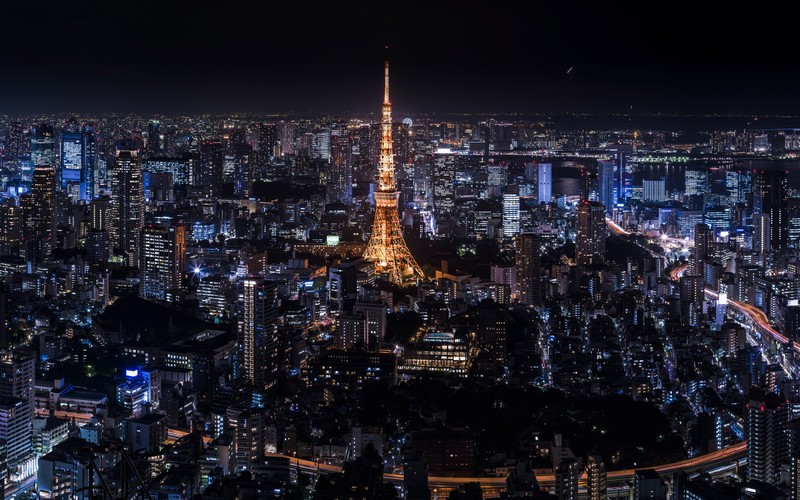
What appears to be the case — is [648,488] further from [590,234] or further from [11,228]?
[11,228]

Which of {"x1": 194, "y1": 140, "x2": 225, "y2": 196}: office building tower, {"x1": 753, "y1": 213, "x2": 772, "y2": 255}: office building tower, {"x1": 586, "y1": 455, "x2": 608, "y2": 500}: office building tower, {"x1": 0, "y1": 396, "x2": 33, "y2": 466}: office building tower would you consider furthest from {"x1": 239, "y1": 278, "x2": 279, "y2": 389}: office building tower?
{"x1": 194, "y1": 140, "x2": 225, "y2": 196}: office building tower

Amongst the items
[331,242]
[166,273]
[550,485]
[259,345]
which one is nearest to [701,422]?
[550,485]

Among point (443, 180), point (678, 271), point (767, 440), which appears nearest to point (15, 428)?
point (767, 440)

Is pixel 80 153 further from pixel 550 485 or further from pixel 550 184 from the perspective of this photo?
pixel 550 485

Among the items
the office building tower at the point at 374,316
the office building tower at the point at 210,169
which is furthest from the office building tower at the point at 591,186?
the office building tower at the point at 374,316

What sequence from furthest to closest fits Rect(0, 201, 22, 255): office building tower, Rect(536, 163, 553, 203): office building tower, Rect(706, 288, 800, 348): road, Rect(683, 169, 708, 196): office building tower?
Rect(536, 163, 553, 203): office building tower < Rect(683, 169, 708, 196): office building tower < Rect(0, 201, 22, 255): office building tower < Rect(706, 288, 800, 348): road

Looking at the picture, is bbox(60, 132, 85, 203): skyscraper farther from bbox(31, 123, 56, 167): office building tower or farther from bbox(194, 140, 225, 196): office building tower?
bbox(194, 140, 225, 196): office building tower
